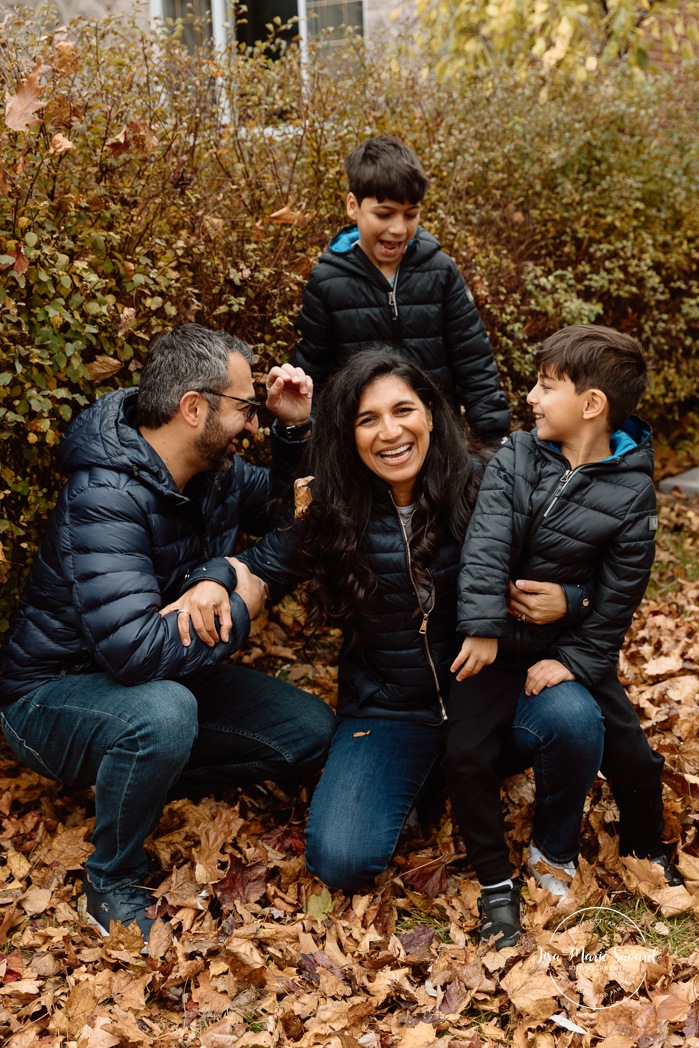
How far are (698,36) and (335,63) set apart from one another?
4522mm

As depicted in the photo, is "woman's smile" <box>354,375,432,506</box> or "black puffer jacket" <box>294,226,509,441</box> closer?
"woman's smile" <box>354,375,432,506</box>

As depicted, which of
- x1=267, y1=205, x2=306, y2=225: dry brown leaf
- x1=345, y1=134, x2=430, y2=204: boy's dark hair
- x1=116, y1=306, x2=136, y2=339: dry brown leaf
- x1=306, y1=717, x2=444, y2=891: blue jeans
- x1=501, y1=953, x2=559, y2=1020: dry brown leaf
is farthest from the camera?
x1=267, y1=205, x2=306, y2=225: dry brown leaf

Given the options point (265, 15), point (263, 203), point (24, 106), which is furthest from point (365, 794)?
point (265, 15)

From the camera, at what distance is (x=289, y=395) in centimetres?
349

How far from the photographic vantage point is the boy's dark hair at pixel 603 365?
2914 millimetres

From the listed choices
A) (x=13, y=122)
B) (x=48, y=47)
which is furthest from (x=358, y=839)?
(x=48, y=47)

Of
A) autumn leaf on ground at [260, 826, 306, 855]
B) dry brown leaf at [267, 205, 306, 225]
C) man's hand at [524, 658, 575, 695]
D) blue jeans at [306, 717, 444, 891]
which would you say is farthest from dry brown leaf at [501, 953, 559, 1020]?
dry brown leaf at [267, 205, 306, 225]

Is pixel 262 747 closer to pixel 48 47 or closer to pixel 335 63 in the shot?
pixel 48 47

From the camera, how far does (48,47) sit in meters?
3.79

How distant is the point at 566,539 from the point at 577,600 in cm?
21

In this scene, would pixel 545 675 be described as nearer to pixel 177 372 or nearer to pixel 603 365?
pixel 603 365

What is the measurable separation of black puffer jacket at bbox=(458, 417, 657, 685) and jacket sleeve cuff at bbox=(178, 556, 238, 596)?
0.80 metres

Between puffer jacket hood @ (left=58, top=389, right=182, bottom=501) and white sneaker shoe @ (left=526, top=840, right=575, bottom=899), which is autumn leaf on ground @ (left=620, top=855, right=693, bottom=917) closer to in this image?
white sneaker shoe @ (left=526, top=840, right=575, bottom=899)

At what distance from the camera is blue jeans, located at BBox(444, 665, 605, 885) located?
2893 mm
